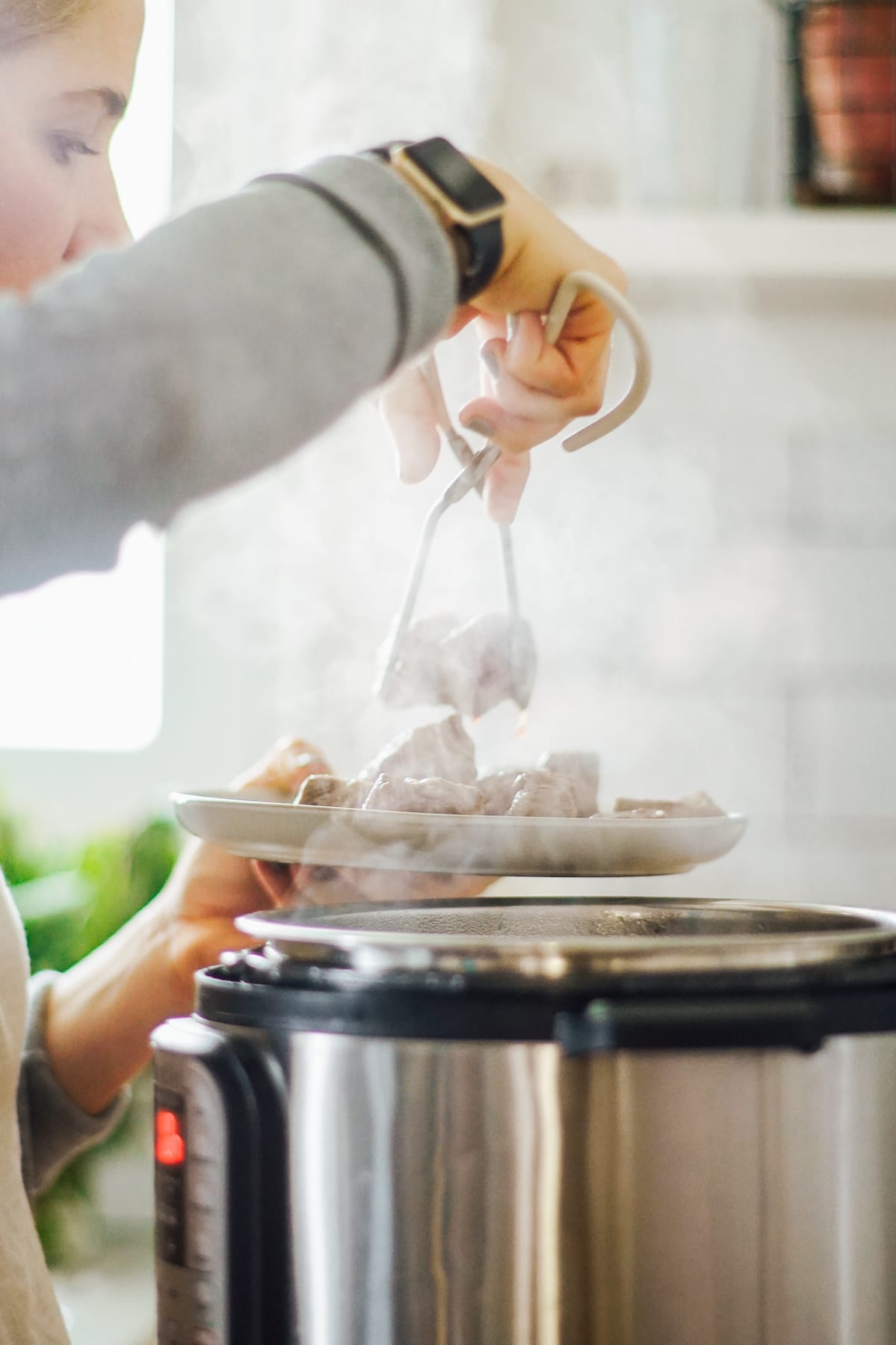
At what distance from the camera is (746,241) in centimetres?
138

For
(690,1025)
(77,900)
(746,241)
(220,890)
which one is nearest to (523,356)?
(690,1025)

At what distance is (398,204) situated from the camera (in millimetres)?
566

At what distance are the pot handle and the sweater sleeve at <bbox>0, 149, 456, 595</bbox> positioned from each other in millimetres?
248

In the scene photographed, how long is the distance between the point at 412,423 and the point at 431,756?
192 mm

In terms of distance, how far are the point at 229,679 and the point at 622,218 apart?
2.35 ft

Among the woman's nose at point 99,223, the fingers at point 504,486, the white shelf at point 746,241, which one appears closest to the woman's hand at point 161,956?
the fingers at point 504,486

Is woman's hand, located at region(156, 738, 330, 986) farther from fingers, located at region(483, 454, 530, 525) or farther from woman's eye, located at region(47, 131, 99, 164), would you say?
woman's eye, located at region(47, 131, 99, 164)

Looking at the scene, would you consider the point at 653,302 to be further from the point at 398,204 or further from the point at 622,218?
the point at 398,204

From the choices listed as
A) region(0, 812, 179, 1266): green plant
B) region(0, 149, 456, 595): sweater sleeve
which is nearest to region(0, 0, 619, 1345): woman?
region(0, 149, 456, 595): sweater sleeve

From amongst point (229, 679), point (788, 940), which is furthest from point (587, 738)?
point (788, 940)

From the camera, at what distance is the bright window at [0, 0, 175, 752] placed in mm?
1713

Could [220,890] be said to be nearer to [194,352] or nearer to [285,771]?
[285,771]

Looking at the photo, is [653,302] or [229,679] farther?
[229,679]

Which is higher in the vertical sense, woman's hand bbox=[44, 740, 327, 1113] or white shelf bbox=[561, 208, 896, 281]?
white shelf bbox=[561, 208, 896, 281]
